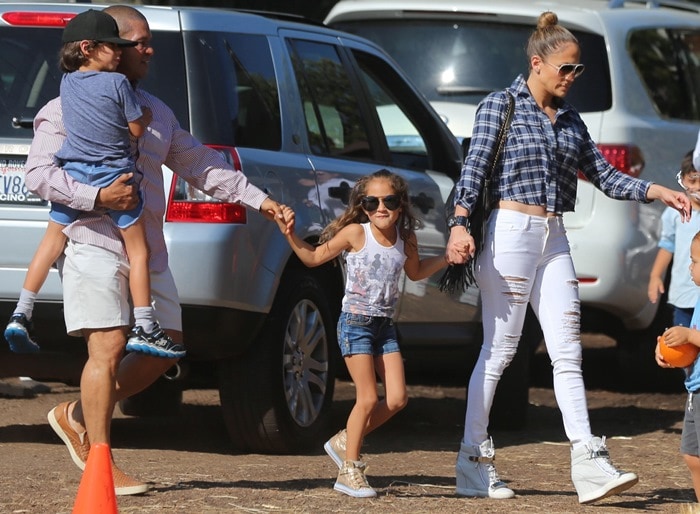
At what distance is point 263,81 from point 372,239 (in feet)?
4.00

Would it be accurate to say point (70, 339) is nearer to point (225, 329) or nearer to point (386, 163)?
point (225, 329)

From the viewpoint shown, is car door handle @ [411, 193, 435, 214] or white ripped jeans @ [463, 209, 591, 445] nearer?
white ripped jeans @ [463, 209, 591, 445]

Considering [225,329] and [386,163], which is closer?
[225,329]

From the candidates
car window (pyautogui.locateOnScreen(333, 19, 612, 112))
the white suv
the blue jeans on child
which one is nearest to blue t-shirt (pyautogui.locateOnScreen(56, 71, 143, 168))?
the blue jeans on child

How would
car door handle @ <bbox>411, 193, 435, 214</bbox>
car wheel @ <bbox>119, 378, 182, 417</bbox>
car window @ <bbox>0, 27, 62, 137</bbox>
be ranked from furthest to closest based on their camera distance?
car wheel @ <bbox>119, 378, 182, 417</bbox> < car door handle @ <bbox>411, 193, 435, 214</bbox> < car window @ <bbox>0, 27, 62, 137</bbox>

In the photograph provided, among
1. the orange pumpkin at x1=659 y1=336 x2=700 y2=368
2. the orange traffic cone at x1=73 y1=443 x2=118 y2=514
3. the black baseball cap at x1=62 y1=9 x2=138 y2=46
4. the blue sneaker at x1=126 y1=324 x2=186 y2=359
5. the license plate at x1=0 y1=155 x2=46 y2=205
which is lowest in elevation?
the orange traffic cone at x1=73 y1=443 x2=118 y2=514

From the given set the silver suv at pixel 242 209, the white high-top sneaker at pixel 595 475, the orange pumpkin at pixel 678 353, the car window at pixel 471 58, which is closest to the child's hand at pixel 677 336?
the orange pumpkin at pixel 678 353

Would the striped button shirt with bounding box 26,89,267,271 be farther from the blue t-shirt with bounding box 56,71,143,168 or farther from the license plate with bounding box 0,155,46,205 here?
the license plate with bounding box 0,155,46,205

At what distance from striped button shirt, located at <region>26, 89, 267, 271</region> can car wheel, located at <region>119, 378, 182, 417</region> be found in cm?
288

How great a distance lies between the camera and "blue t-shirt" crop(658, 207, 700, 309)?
8258mm

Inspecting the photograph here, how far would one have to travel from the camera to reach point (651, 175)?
9141 millimetres

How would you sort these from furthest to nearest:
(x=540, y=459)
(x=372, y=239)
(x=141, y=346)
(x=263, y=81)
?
(x=540, y=459) < (x=263, y=81) < (x=372, y=239) < (x=141, y=346)

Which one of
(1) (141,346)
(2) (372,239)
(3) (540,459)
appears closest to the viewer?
(1) (141,346)

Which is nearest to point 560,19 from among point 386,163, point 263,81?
point 386,163
